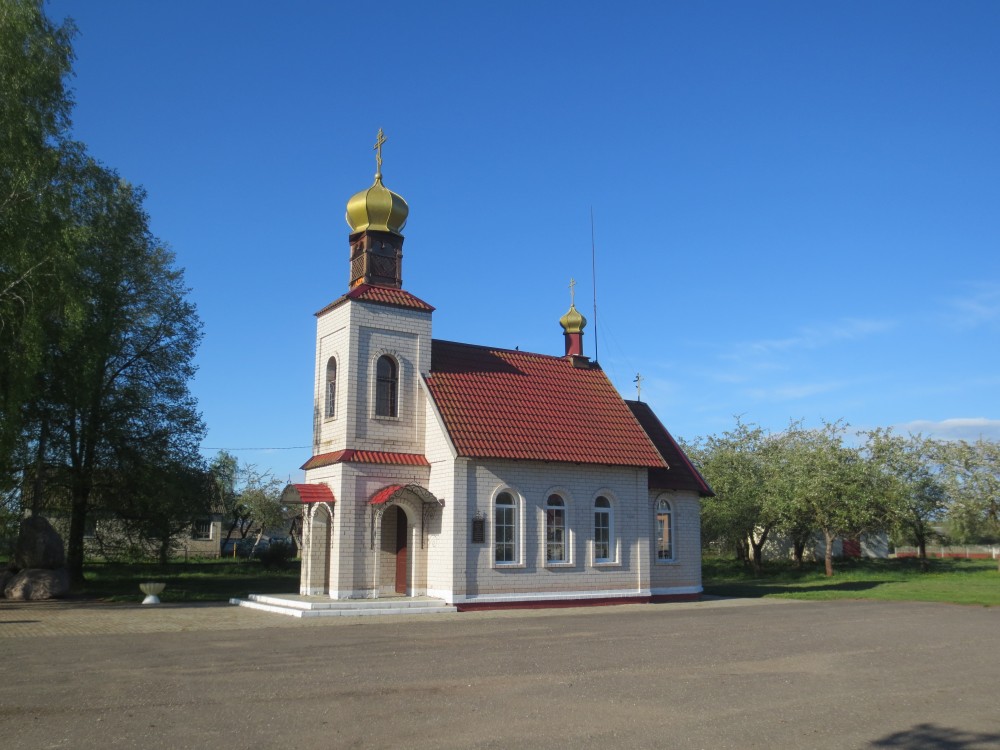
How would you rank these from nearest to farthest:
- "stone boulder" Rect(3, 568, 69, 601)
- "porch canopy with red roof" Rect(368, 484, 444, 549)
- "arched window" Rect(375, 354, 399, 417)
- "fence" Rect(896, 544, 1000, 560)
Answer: "porch canopy with red roof" Rect(368, 484, 444, 549), "stone boulder" Rect(3, 568, 69, 601), "arched window" Rect(375, 354, 399, 417), "fence" Rect(896, 544, 1000, 560)

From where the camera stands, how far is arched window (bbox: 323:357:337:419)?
23.3 meters

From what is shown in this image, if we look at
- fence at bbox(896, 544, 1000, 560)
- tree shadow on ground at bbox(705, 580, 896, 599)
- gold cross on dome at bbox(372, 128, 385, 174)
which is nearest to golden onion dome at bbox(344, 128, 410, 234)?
gold cross on dome at bbox(372, 128, 385, 174)

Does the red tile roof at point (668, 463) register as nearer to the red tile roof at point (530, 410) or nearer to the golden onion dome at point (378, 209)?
the red tile roof at point (530, 410)

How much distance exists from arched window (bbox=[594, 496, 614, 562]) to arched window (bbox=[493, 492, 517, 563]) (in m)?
2.78

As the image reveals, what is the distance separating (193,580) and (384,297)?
14457 mm

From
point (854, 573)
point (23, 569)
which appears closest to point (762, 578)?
point (854, 573)

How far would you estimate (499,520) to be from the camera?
22.4 m

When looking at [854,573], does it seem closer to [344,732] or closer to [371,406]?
[371,406]

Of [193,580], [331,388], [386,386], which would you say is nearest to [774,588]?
[386,386]

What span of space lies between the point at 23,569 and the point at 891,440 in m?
37.4

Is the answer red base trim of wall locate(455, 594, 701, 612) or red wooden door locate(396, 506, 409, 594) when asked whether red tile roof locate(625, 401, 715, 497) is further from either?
red wooden door locate(396, 506, 409, 594)

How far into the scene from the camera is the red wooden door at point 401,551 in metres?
22.2

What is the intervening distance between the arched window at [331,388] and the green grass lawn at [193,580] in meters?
5.39

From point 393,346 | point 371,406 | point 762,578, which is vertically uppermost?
point 393,346
